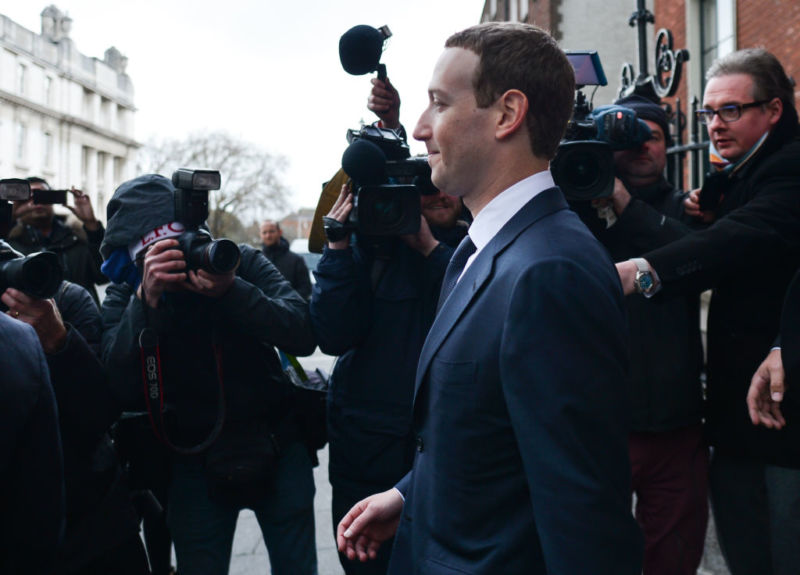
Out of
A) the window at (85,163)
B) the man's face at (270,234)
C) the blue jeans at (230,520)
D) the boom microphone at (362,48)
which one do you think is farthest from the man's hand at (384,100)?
the window at (85,163)

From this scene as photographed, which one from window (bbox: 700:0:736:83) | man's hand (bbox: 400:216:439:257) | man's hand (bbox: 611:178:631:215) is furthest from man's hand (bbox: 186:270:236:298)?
window (bbox: 700:0:736:83)

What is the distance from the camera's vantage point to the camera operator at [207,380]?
2.45m

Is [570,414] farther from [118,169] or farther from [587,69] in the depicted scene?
[118,169]

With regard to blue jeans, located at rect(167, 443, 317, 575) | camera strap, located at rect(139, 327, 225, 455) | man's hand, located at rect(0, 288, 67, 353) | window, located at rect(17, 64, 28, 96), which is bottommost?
blue jeans, located at rect(167, 443, 317, 575)

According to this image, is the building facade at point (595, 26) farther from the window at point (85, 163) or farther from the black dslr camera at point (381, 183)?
the window at point (85, 163)

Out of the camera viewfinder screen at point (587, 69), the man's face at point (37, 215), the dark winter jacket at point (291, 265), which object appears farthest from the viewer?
the dark winter jacket at point (291, 265)

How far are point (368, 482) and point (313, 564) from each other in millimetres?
364

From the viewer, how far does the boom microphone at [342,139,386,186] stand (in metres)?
2.42

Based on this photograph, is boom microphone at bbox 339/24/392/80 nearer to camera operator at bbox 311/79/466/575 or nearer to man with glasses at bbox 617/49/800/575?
camera operator at bbox 311/79/466/575

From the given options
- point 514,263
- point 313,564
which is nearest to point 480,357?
point 514,263

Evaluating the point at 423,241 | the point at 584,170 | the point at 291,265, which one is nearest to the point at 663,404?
the point at 584,170

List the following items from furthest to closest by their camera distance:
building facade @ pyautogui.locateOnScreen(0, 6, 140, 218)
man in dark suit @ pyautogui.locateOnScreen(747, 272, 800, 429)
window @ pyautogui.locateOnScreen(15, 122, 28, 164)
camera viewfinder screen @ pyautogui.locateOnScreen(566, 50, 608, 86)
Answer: window @ pyautogui.locateOnScreen(15, 122, 28, 164)
building facade @ pyautogui.locateOnScreen(0, 6, 140, 218)
camera viewfinder screen @ pyautogui.locateOnScreen(566, 50, 608, 86)
man in dark suit @ pyautogui.locateOnScreen(747, 272, 800, 429)

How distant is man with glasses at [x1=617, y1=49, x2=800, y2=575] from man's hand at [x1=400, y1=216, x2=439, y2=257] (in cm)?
73

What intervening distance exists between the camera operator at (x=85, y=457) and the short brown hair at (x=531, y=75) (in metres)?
1.39
